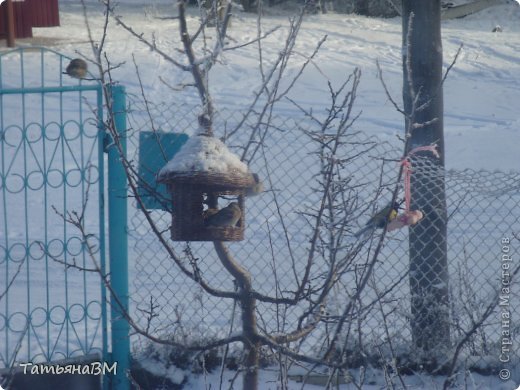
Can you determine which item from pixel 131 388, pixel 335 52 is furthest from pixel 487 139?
pixel 131 388

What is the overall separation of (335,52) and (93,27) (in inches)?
190

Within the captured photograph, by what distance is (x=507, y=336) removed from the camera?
4.02 meters

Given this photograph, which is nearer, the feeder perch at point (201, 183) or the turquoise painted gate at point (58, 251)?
the feeder perch at point (201, 183)

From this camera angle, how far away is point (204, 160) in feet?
9.19

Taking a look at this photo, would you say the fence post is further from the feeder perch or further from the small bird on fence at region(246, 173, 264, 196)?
the small bird on fence at region(246, 173, 264, 196)

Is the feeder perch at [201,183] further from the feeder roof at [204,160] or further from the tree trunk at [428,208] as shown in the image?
the tree trunk at [428,208]

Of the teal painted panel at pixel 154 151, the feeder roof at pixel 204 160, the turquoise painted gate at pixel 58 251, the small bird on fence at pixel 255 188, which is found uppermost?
the feeder roof at pixel 204 160

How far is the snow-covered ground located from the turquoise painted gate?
2.11m

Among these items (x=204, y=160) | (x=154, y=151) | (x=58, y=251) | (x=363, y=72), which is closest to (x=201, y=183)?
(x=204, y=160)

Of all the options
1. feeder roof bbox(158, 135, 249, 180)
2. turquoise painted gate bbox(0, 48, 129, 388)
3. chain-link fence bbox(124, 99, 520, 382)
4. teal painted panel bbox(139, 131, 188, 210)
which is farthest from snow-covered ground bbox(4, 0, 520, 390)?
feeder roof bbox(158, 135, 249, 180)

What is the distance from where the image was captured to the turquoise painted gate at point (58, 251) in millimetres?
4109

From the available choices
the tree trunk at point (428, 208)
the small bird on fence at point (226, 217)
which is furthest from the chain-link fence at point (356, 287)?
the small bird on fence at point (226, 217)

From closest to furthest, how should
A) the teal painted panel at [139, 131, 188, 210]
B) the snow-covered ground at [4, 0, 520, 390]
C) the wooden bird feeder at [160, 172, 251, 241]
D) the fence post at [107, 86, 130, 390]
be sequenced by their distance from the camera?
the wooden bird feeder at [160, 172, 251, 241] → the teal painted panel at [139, 131, 188, 210] → the fence post at [107, 86, 130, 390] → the snow-covered ground at [4, 0, 520, 390]

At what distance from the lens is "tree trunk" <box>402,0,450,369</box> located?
4.24 meters
